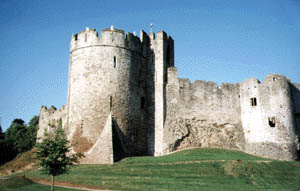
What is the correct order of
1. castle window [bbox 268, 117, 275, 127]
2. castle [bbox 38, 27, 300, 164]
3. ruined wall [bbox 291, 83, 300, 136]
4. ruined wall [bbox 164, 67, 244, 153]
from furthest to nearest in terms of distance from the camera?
ruined wall [bbox 291, 83, 300, 136] → castle window [bbox 268, 117, 275, 127] → ruined wall [bbox 164, 67, 244, 153] → castle [bbox 38, 27, 300, 164]

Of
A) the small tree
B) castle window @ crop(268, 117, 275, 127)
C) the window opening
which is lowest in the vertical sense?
the small tree

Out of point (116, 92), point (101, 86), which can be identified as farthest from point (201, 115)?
point (101, 86)

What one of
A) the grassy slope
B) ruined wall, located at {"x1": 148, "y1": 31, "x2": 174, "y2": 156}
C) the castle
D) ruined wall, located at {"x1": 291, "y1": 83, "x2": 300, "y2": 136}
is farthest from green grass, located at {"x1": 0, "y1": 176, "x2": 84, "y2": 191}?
ruined wall, located at {"x1": 291, "y1": 83, "x2": 300, "y2": 136}

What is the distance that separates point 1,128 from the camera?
56.7 m

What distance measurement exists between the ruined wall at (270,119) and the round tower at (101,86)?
10.4 metres

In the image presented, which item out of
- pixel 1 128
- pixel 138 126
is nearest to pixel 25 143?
pixel 1 128

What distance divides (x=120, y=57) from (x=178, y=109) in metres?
6.74

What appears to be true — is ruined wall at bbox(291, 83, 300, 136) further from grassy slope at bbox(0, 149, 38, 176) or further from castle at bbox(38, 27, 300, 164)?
grassy slope at bbox(0, 149, 38, 176)

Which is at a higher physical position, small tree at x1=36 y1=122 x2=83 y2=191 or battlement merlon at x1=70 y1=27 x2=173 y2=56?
battlement merlon at x1=70 y1=27 x2=173 y2=56

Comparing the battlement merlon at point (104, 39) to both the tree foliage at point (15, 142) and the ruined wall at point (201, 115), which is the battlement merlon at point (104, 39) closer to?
the ruined wall at point (201, 115)

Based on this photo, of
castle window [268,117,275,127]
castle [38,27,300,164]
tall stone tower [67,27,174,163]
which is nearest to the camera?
tall stone tower [67,27,174,163]

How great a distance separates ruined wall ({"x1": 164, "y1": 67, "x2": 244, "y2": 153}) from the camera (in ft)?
102

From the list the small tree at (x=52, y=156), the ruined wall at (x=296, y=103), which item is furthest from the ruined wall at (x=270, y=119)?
the small tree at (x=52, y=156)

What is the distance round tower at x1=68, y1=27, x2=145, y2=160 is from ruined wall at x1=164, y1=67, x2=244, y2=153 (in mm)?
3318
